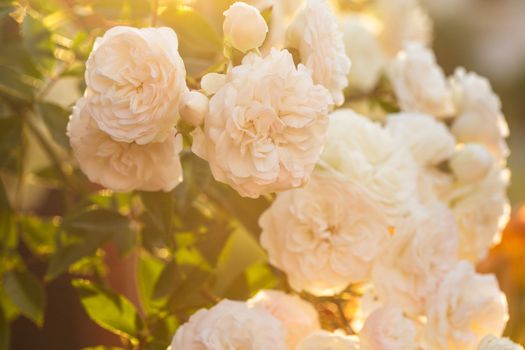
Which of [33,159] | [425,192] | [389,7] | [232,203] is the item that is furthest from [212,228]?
[33,159]

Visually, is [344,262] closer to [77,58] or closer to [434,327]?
[434,327]

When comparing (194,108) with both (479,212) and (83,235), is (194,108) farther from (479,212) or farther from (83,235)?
(479,212)

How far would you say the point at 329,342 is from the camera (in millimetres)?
488

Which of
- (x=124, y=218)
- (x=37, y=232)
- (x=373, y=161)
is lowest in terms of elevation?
(x=37, y=232)

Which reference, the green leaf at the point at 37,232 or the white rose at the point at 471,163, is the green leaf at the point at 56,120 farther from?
the white rose at the point at 471,163

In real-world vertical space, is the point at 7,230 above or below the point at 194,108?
below

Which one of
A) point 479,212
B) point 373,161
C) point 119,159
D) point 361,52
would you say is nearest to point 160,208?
point 119,159

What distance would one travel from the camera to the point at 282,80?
1.37 ft

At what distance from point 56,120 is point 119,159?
0.13 metres

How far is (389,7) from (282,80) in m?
0.62

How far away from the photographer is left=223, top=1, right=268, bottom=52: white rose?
437mm

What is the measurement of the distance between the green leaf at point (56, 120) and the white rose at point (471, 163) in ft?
1.00

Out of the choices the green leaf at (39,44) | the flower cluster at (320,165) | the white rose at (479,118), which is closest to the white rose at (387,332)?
the flower cluster at (320,165)

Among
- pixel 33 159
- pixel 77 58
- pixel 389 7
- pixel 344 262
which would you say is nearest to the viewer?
pixel 344 262
